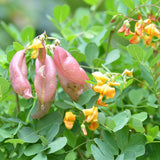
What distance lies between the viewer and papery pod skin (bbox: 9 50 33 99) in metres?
0.57

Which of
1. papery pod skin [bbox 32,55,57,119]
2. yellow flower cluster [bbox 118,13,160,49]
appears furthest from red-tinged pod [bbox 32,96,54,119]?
yellow flower cluster [bbox 118,13,160,49]

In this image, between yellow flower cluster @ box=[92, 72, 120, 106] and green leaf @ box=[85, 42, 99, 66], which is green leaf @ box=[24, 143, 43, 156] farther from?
green leaf @ box=[85, 42, 99, 66]

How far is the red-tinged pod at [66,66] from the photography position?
1.89ft

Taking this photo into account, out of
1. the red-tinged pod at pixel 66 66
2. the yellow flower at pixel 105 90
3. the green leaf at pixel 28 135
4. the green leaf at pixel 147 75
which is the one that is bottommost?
the green leaf at pixel 28 135

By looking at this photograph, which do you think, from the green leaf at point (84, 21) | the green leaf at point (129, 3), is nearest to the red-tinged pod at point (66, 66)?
the green leaf at point (129, 3)

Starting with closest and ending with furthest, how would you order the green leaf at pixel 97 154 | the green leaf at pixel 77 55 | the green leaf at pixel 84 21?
the green leaf at pixel 97 154 < the green leaf at pixel 77 55 < the green leaf at pixel 84 21

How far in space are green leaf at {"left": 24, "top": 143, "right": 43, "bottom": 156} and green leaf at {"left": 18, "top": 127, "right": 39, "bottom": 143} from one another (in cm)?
1

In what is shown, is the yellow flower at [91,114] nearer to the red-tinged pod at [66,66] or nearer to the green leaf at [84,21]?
the red-tinged pod at [66,66]

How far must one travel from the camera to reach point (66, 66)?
1.89 feet

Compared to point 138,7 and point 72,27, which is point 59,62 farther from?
point 72,27

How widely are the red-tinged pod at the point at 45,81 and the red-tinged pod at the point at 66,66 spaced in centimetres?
2

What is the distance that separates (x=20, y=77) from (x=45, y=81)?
47 mm

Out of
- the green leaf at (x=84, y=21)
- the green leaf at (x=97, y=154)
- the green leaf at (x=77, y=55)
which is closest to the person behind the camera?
the green leaf at (x=97, y=154)

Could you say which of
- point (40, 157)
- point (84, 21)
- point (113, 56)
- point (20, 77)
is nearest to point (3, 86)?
point (20, 77)
